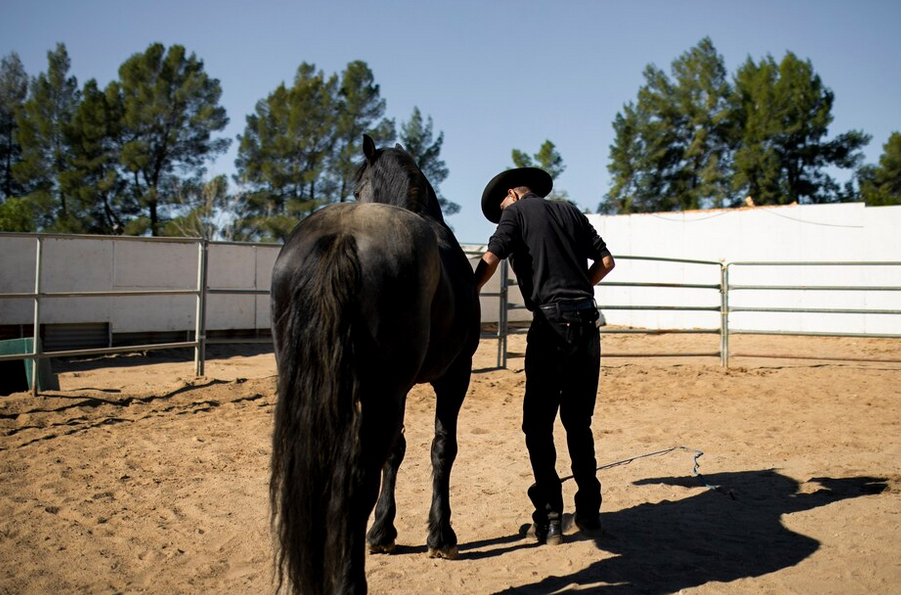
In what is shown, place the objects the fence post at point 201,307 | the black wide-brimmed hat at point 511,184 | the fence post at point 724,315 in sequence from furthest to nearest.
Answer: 1. the fence post at point 724,315
2. the fence post at point 201,307
3. the black wide-brimmed hat at point 511,184

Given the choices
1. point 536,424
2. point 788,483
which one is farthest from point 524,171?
point 788,483

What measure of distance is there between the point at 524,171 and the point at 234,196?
27070 millimetres

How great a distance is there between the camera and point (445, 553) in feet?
10.8

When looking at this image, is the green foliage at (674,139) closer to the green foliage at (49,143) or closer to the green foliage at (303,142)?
the green foliage at (303,142)

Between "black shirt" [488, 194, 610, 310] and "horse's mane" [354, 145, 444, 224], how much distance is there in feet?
1.22

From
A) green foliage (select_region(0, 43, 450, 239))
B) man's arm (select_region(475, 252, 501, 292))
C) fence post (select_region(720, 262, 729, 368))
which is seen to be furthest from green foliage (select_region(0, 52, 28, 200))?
man's arm (select_region(475, 252, 501, 292))

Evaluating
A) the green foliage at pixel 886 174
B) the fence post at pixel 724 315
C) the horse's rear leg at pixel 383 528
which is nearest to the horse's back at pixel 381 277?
the horse's rear leg at pixel 383 528

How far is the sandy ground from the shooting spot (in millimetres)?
3053

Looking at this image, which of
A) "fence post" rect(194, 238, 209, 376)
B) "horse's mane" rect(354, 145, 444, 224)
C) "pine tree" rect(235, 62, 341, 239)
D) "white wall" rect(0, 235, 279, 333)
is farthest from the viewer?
"pine tree" rect(235, 62, 341, 239)

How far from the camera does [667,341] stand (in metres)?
14.3

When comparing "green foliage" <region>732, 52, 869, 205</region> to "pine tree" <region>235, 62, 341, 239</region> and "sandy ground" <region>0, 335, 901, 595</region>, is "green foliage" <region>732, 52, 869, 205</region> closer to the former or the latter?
"pine tree" <region>235, 62, 341, 239</region>

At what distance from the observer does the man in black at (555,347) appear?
11.4ft

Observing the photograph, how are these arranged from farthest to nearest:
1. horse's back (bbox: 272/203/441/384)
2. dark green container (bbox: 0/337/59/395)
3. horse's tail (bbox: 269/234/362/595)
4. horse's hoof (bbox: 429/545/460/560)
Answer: dark green container (bbox: 0/337/59/395) < horse's hoof (bbox: 429/545/460/560) < horse's back (bbox: 272/203/441/384) < horse's tail (bbox: 269/234/362/595)

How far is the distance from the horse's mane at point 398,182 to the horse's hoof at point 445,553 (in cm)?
161
